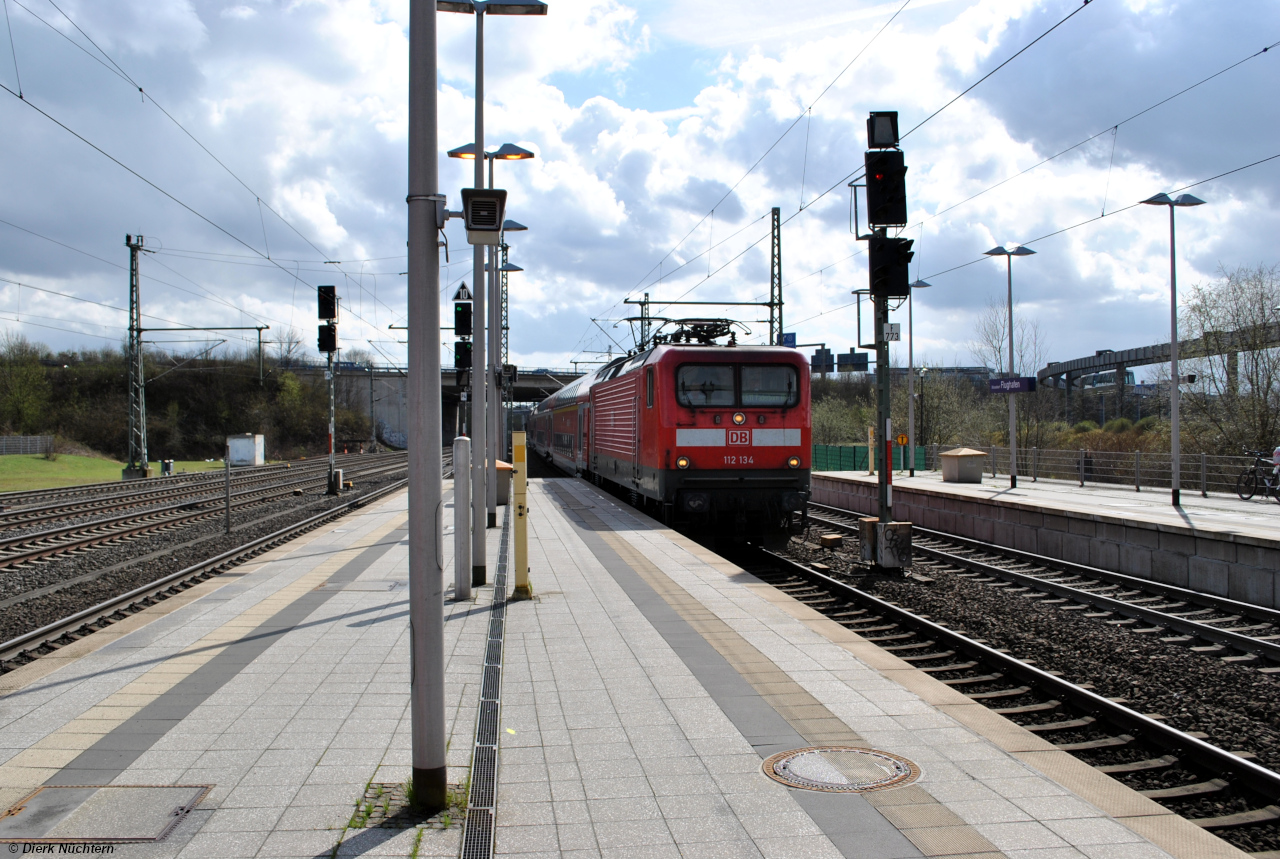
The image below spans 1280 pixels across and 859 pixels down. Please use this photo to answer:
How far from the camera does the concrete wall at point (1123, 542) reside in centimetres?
1039

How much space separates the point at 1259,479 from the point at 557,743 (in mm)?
18530

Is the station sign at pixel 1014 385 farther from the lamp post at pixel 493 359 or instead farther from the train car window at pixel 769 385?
the lamp post at pixel 493 359

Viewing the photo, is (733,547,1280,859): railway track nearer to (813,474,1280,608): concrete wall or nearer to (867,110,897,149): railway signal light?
(813,474,1280,608): concrete wall

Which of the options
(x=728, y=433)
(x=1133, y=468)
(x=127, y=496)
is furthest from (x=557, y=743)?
(x=127, y=496)

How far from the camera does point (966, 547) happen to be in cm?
1461

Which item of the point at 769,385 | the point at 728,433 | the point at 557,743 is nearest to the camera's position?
the point at 557,743

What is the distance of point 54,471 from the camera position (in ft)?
113

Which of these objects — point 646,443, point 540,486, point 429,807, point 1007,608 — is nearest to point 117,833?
point 429,807

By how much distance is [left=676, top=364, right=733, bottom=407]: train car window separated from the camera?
13.6 m

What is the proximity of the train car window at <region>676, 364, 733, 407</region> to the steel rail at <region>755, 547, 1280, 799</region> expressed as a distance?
17.1 feet

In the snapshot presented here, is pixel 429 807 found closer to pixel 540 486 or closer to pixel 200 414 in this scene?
pixel 540 486

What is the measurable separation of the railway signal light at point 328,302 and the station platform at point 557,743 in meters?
11.2

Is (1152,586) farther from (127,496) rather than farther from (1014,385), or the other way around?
(127,496)

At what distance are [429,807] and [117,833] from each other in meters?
1.21
